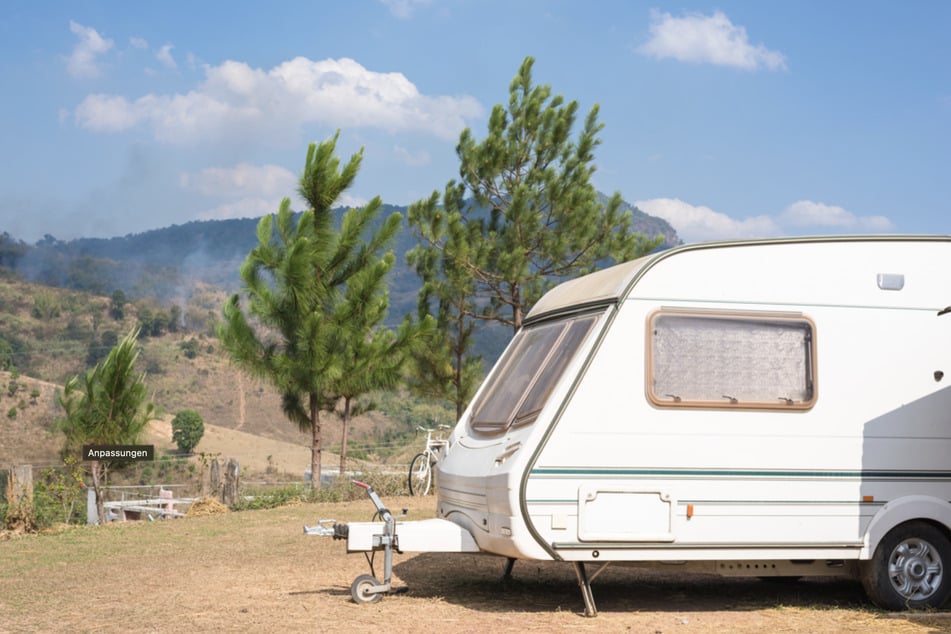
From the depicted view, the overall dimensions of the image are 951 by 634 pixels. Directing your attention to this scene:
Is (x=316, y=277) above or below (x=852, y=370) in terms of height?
above

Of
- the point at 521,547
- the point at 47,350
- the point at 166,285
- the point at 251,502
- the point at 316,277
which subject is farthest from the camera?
the point at 166,285

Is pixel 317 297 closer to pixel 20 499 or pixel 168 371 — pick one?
pixel 20 499

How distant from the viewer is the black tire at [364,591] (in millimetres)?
7355

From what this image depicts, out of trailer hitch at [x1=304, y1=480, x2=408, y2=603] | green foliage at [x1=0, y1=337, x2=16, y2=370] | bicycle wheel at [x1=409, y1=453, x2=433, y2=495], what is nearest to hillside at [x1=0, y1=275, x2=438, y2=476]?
green foliage at [x1=0, y1=337, x2=16, y2=370]

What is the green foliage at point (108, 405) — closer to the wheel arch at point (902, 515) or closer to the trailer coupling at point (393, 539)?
the trailer coupling at point (393, 539)

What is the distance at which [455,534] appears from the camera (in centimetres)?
724

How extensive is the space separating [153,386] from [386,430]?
17.0 meters

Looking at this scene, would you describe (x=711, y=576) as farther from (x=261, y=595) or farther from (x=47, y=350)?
(x=47, y=350)

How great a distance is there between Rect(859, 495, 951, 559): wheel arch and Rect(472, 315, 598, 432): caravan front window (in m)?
2.34

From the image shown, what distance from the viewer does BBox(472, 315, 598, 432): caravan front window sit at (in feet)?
23.3

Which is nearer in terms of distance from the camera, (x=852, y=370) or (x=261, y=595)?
(x=852, y=370)

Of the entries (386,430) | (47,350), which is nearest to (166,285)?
(47,350)

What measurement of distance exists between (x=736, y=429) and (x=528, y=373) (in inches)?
58.5

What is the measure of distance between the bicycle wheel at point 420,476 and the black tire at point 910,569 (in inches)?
383
